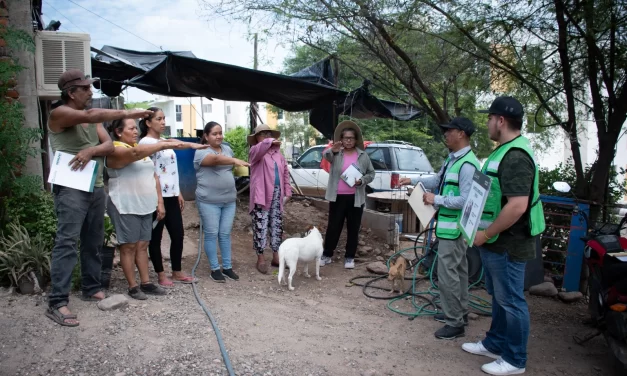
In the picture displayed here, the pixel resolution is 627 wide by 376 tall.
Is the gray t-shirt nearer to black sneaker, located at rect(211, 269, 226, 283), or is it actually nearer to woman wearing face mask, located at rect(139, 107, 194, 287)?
woman wearing face mask, located at rect(139, 107, 194, 287)

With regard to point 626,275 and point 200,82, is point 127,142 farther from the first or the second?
point 626,275

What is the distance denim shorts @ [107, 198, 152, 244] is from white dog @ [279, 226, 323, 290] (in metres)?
1.45

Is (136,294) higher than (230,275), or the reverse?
(136,294)

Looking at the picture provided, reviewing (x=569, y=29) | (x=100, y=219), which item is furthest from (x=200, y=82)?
(x=569, y=29)

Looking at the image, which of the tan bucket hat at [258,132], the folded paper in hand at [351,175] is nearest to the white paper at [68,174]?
the tan bucket hat at [258,132]

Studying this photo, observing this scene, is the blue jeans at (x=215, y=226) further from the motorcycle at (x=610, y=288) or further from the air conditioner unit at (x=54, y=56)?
the motorcycle at (x=610, y=288)

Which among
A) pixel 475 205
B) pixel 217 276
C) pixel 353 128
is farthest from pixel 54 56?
pixel 475 205

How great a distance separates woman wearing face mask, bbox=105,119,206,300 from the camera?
3.85m

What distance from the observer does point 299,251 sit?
5031 millimetres

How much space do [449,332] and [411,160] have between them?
20.5ft

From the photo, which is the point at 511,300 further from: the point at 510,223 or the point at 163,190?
the point at 163,190

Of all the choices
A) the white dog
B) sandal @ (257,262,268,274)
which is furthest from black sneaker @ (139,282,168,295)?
sandal @ (257,262,268,274)

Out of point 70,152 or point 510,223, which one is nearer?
point 510,223

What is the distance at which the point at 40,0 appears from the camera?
5832 millimetres
